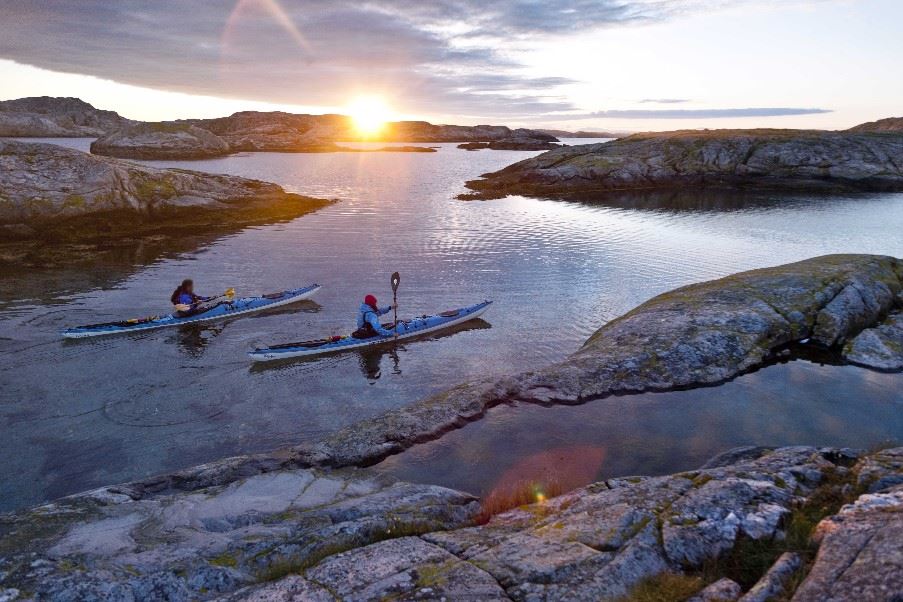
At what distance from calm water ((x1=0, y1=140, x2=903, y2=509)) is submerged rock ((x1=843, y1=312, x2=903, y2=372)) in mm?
1789

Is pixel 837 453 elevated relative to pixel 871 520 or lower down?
lower down

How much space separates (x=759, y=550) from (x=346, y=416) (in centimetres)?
1239

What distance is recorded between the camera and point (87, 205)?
4203 centimetres

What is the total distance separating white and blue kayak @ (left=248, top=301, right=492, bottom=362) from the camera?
2147 centimetres

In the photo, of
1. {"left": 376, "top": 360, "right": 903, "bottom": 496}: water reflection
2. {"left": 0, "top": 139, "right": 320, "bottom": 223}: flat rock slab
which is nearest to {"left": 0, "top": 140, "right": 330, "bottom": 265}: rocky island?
{"left": 0, "top": 139, "right": 320, "bottom": 223}: flat rock slab

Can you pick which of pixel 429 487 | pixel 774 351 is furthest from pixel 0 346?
pixel 774 351

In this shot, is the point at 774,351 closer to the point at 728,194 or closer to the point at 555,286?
the point at 555,286

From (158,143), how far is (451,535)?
16148 cm

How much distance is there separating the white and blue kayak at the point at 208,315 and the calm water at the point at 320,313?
1.81ft

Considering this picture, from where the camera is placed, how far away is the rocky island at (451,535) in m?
6.82

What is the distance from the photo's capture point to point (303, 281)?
32781 millimetres

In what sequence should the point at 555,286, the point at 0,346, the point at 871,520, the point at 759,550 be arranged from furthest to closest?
the point at 555,286 < the point at 0,346 < the point at 759,550 < the point at 871,520

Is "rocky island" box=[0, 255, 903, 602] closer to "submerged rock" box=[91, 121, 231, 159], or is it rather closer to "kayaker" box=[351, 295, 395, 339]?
"kayaker" box=[351, 295, 395, 339]

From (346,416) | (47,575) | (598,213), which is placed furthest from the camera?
(598,213)
